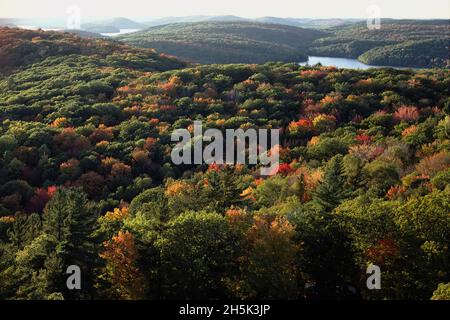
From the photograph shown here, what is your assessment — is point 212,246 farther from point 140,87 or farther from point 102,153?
point 140,87

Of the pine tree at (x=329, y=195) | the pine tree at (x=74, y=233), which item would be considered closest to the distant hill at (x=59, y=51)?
the pine tree at (x=329, y=195)

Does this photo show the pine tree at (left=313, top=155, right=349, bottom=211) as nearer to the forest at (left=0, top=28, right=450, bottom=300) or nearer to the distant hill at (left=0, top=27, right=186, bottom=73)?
the forest at (left=0, top=28, right=450, bottom=300)

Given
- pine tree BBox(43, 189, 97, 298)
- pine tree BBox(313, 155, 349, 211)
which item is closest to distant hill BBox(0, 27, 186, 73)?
pine tree BBox(313, 155, 349, 211)

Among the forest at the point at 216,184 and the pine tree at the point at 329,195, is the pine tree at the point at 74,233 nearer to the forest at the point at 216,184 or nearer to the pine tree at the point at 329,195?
the forest at the point at 216,184

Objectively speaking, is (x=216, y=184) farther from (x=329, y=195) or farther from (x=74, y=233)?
(x=74, y=233)

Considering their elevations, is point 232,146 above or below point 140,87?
below

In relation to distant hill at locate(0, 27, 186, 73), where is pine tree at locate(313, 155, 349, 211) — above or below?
below

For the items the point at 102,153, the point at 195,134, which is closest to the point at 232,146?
the point at 195,134
